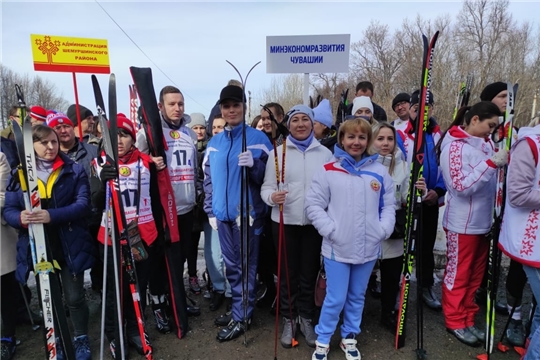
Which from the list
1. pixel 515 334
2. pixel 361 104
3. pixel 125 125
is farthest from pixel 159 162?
pixel 515 334

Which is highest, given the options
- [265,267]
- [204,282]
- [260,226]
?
[260,226]

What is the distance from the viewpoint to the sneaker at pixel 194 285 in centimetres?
423

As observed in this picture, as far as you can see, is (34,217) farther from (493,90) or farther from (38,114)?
(493,90)

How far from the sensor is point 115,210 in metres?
2.69

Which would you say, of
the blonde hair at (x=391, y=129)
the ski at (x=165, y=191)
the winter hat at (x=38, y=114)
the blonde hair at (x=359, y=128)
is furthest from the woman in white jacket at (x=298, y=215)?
the winter hat at (x=38, y=114)

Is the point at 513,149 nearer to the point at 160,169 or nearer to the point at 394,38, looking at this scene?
the point at 160,169

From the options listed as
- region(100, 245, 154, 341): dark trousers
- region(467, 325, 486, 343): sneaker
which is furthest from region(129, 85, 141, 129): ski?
region(467, 325, 486, 343): sneaker

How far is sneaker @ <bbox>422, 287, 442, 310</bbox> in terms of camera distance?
3.70m

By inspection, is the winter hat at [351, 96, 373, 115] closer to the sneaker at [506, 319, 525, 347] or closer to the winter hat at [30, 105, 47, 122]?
the sneaker at [506, 319, 525, 347]

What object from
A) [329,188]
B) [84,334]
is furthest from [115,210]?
[329,188]

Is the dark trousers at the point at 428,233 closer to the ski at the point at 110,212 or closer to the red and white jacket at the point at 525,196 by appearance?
the red and white jacket at the point at 525,196

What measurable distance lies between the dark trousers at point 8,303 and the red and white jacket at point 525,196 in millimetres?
4137

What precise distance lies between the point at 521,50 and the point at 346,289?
94.7 ft

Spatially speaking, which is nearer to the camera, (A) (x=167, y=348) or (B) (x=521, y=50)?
(A) (x=167, y=348)
